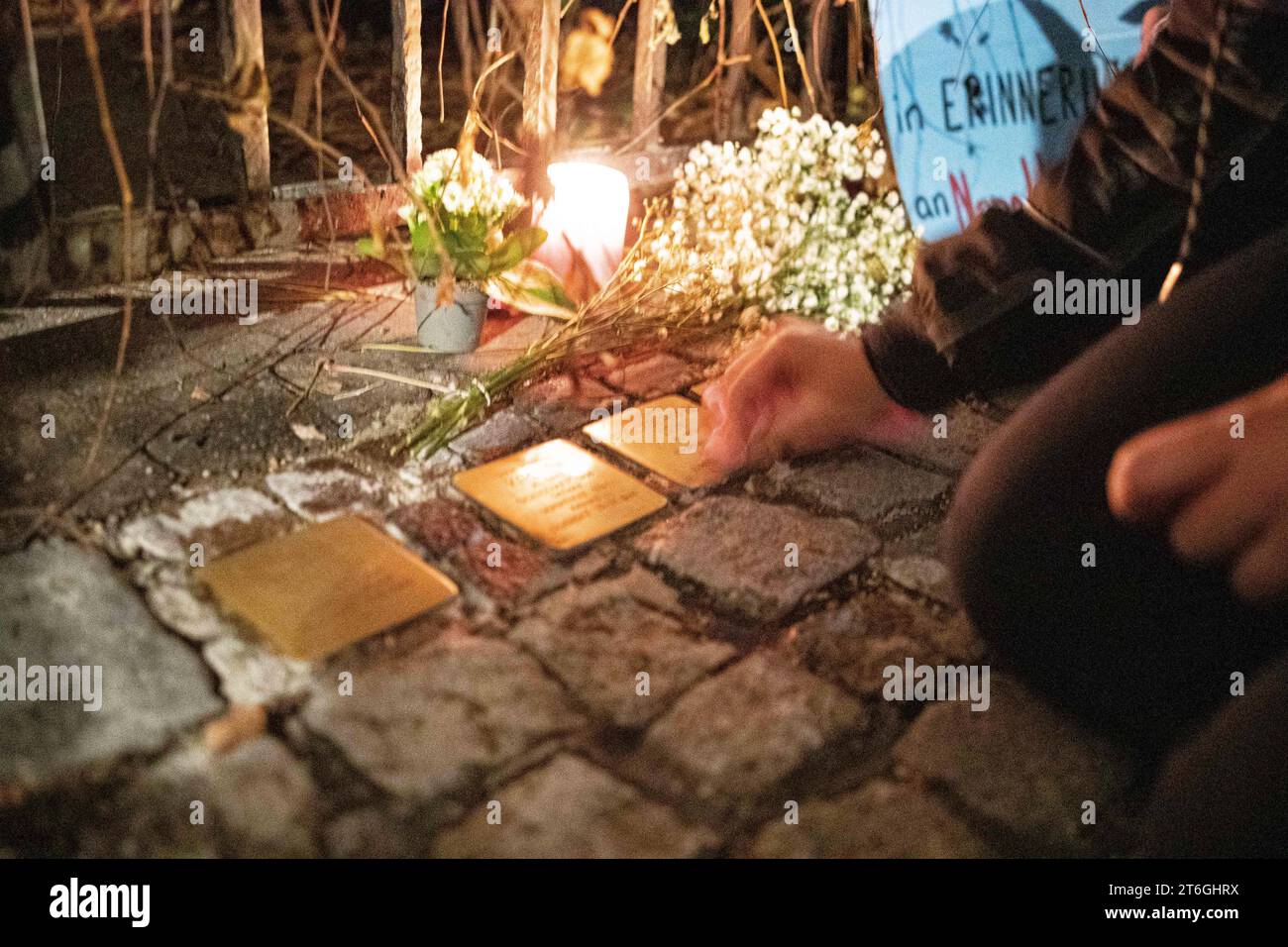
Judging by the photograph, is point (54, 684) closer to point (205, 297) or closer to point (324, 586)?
point (324, 586)

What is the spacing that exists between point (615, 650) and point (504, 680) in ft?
0.83

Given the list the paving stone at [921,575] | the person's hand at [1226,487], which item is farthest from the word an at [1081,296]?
the paving stone at [921,575]

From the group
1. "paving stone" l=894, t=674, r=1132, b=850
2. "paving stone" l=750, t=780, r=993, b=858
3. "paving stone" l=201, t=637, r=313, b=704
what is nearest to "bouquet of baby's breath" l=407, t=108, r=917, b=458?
"paving stone" l=201, t=637, r=313, b=704

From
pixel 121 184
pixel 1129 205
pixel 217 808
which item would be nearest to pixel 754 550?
pixel 1129 205

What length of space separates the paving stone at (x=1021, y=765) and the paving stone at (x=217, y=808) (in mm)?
1115

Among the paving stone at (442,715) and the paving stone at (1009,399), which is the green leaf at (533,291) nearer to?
the paving stone at (1009,399)

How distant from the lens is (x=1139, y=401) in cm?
164

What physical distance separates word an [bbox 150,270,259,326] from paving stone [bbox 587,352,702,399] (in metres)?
1.39

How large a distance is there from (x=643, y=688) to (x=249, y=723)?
766mm

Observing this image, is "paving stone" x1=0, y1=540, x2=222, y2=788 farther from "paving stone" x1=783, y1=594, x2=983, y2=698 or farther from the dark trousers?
the dark trousers

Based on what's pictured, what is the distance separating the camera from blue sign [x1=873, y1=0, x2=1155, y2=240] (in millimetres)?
3291

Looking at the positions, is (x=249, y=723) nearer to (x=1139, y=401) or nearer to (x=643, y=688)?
(x=643, y=688)

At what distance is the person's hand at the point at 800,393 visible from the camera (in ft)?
7.29

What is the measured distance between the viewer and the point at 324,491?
8.00 feet
